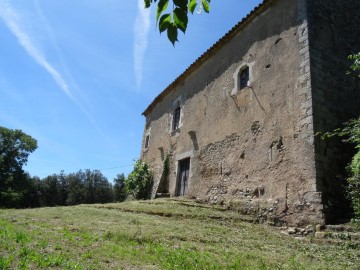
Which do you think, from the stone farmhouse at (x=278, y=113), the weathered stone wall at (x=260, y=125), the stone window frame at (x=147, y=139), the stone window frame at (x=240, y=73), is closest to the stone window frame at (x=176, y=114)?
the weathered stone wall at (x=260, y=125)

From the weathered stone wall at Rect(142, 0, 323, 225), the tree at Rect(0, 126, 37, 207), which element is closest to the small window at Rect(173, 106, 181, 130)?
the weathered stone wall at Rect(142, 0, 323, 225)

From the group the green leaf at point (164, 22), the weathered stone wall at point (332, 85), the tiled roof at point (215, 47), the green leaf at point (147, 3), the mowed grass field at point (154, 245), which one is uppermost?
the tiled roof at point (215, 47)

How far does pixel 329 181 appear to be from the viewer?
23.5ft

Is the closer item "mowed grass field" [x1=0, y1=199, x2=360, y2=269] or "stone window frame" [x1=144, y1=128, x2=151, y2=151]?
"mowed grass field" [x1=0, y1=199, x2=360, y2=269]

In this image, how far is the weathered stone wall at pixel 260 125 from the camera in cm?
752

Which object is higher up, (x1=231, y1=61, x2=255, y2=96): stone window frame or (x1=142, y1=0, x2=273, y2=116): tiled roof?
(x1=142, y1=0, x2=273, y2=116): tiled roof

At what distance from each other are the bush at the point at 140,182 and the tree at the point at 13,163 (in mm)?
15350

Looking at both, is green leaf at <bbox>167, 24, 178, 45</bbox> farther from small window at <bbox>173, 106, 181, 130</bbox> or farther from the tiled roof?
small window at <bbox>173, 106, 181, 130</bbox>

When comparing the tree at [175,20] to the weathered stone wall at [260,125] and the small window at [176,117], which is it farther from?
the small window at [176,117]

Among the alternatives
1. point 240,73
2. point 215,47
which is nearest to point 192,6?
point 240,73

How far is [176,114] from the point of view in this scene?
14578 millimetres

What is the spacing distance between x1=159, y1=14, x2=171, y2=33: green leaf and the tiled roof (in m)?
8.87

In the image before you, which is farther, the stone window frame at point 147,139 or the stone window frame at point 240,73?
the stone window frame at point 147,139

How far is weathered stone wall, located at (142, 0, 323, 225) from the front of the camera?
752cm
